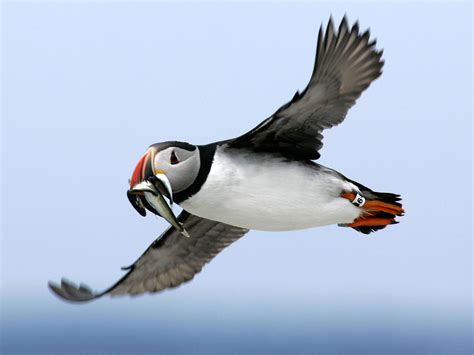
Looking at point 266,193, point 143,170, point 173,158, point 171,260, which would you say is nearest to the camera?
point 143,170

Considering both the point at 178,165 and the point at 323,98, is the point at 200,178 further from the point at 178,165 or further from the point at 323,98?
the point at 323,98

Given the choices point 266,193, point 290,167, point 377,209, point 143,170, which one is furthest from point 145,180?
point 377,209

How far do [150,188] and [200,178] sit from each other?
0.45m

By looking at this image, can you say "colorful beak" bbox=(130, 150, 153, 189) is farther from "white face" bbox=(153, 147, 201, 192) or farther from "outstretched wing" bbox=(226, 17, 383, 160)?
"outstretched wing" bbox=(226, 17, 383, 160)

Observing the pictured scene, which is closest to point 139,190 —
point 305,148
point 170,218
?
point 170,218

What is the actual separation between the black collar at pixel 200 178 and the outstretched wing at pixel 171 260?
148 cm

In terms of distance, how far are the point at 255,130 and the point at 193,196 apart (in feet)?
2.39

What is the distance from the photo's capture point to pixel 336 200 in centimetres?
724

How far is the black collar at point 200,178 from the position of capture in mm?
6832

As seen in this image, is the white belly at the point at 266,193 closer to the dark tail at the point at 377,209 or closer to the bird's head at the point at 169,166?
the bird's head at the point at 169,166

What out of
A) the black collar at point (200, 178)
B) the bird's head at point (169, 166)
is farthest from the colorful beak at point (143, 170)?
the black collar at point (200, 178)

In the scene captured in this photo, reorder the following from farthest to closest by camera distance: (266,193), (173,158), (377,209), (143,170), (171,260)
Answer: (171,260)
(377,209)
(266,193)
(173,158)
(143,170)

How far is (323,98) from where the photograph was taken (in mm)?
6742

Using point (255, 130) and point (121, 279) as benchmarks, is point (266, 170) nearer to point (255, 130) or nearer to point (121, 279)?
point (255, 130)
